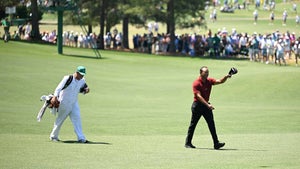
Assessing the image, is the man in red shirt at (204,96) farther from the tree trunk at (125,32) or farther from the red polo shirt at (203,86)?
the tree trunk at (125,32)

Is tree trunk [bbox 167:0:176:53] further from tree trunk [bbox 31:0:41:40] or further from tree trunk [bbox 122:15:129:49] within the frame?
tree trunk [bbox 31:0:41:40]

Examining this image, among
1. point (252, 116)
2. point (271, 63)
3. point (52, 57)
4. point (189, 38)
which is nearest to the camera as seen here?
point (252, 116)

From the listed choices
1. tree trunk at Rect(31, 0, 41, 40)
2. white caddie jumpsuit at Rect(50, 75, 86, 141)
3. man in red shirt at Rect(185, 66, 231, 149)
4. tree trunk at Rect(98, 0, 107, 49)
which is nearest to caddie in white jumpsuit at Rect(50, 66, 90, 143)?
white caddie jumpsuit at Rect(50, 75, 86, 141)

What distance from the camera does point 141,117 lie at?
25406 millimetres

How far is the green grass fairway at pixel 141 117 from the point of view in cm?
1454

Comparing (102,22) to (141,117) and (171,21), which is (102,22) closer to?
(171,21)

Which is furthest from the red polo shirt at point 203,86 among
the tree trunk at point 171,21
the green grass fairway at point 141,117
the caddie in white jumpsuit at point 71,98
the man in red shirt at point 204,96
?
the tree trunk at point 171,21

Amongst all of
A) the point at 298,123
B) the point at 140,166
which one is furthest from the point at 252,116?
the point at 140,166

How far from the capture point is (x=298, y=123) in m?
23.9

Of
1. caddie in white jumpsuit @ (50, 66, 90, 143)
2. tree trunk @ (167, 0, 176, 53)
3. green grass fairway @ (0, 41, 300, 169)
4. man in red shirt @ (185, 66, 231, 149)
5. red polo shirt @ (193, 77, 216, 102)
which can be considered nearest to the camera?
green grass fairway @ (0, 41, 300, 169)

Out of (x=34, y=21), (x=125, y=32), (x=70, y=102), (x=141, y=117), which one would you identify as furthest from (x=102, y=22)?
(x=70, y=102)

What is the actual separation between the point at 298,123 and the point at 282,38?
3423 cm

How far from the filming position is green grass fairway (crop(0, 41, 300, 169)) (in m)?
14.5

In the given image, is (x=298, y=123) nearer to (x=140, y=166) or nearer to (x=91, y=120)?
(x=91, y=120)
